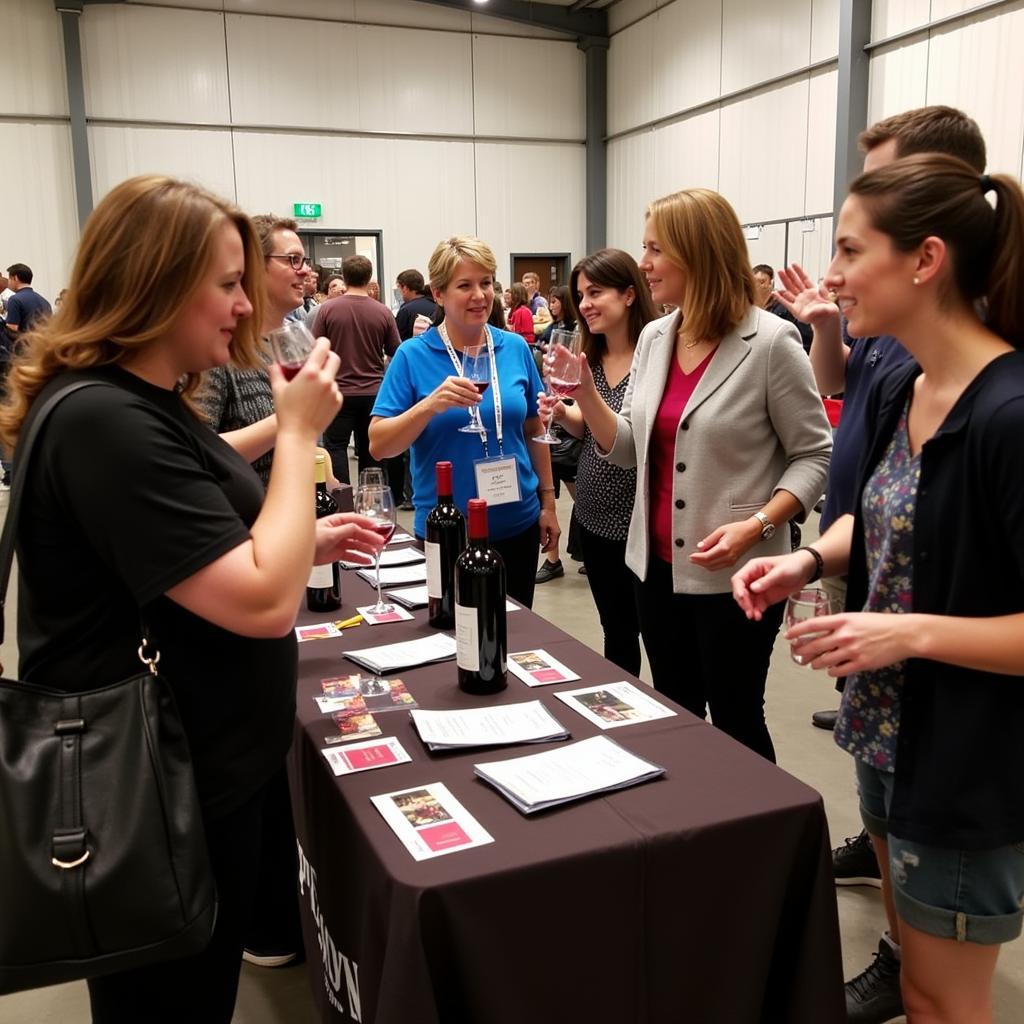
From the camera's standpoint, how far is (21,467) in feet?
3.61

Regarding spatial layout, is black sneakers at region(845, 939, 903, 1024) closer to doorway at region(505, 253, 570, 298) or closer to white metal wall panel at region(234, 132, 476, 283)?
white metal wall panel at region(234, 132, 476, 283)

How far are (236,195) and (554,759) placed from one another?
38.5ft

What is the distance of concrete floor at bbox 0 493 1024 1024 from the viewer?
6.70 feet

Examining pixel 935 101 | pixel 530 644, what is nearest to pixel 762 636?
pixel 530 644

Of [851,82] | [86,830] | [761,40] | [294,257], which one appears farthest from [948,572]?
[761,40]

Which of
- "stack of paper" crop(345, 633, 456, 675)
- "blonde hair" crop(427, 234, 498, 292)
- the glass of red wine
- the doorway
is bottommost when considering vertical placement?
"stack of paper" crop(345, 633, 456, 675)

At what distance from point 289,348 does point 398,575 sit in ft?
3.52

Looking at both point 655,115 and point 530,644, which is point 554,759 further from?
point 655,115

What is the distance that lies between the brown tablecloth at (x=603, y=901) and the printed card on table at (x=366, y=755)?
2cm

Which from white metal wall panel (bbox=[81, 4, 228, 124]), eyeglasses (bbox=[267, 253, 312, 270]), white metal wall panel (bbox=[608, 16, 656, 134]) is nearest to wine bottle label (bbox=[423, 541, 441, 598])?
eyeglasses (bbox=[267, 253, 312, 270])

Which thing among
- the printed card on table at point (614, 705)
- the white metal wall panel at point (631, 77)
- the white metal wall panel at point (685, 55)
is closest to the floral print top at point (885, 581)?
the printed card on table at point (614, 705)

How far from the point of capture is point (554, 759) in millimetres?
1385

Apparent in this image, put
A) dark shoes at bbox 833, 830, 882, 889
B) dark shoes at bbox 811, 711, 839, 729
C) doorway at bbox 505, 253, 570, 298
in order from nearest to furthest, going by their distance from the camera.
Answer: dark shoes at bbox 833, 830, 882, 889 → dark shoes at bbox 811, 711, 839, 729 → doorway at bbox 505, 253, 570, 298

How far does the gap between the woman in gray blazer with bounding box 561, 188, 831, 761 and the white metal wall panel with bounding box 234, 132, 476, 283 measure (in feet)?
35.3
